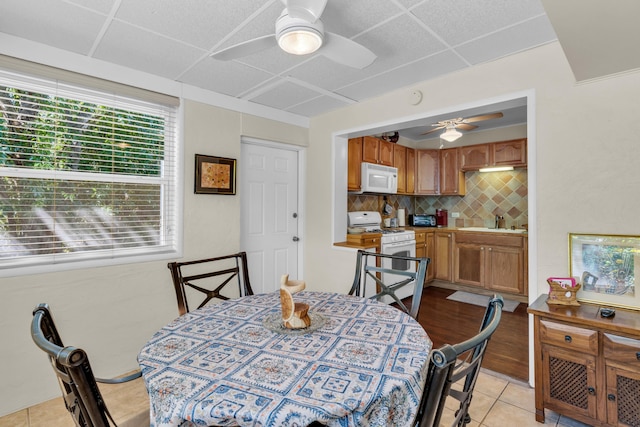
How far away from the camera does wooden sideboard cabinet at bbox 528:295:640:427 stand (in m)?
1.56

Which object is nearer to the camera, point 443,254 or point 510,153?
point 510,153

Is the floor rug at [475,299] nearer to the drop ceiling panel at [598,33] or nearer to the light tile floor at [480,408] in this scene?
the light tile floor at [480,408]

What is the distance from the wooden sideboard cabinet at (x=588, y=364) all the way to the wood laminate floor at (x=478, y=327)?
0.55 meters

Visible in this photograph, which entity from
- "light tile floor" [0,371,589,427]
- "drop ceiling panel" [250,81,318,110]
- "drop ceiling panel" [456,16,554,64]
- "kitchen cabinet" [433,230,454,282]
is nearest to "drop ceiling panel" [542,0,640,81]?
"drop ceiling panel" [456,16,554,64]

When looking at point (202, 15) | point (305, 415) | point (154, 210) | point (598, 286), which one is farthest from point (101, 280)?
point (598, 286)

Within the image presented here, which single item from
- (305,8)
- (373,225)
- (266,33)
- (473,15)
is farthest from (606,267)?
(373,225)

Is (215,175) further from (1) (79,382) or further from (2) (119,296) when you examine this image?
(1) (79,382)

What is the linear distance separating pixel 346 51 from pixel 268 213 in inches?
84.8

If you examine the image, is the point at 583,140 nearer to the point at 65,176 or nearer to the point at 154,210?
the point at 154,210

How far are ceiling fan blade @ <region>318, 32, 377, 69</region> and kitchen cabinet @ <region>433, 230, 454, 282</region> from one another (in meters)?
3.52

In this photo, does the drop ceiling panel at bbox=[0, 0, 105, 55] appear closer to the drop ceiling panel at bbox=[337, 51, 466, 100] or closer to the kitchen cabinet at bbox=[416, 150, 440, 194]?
the drop ceiling panel at bbox=[337, 51, 466, 100]

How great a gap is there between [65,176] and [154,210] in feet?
2.07

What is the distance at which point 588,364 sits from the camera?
1669mm

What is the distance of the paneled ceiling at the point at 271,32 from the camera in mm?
1673
